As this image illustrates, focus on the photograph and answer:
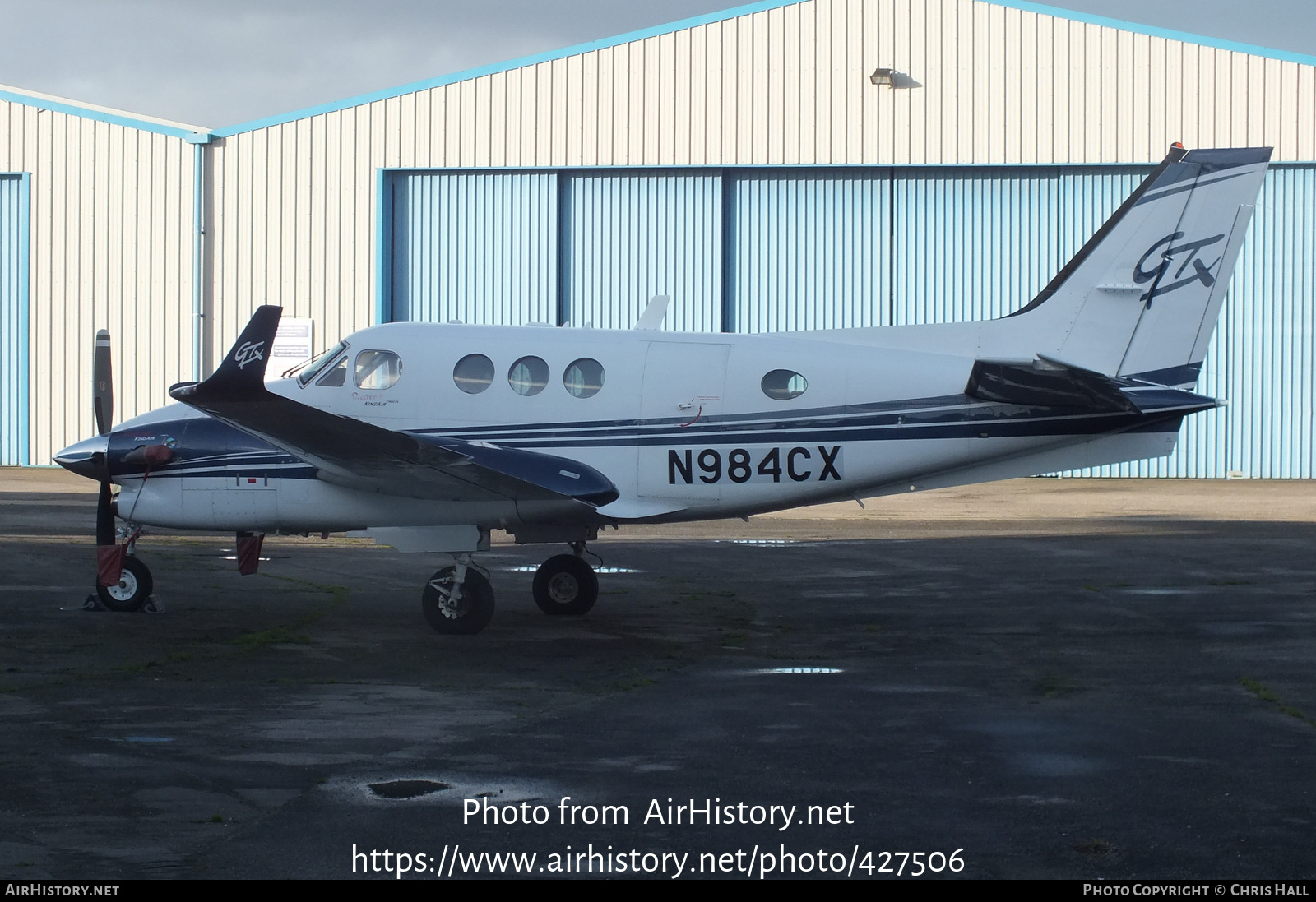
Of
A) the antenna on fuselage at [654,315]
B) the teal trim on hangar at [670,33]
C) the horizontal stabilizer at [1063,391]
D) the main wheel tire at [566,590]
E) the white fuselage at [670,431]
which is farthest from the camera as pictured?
the teal trim on hangar at [670,33]

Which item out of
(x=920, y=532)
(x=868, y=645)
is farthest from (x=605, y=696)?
(x=920, y=532)

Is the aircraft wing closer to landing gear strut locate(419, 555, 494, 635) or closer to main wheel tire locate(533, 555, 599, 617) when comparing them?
landing gear strut locate(419, 555, 494, 635)

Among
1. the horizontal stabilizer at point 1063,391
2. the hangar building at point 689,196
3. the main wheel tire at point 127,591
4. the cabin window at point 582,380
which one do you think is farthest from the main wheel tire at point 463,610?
the hangar building at point 689,196

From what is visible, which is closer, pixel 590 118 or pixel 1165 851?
pixel 1165 851

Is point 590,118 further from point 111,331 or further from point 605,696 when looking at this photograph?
point 605,696

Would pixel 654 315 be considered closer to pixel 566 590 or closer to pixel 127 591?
pixel 566 590

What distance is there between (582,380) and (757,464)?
1770 millimetres

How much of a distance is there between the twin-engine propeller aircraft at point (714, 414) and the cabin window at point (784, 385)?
19 mm

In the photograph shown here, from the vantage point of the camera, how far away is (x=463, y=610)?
12.0 metres

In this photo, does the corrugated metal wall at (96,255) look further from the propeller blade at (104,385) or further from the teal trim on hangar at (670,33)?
the propeller blade at (104,385)

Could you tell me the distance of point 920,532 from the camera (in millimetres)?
21906

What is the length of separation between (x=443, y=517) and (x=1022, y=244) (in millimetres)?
22932

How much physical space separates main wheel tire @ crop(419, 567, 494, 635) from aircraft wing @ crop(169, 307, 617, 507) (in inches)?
31.6

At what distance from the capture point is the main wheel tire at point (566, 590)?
1321 centimetres
